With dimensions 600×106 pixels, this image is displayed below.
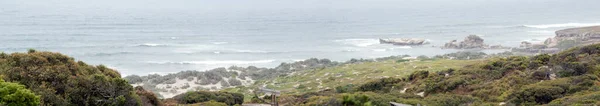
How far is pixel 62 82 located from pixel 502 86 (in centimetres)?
1951

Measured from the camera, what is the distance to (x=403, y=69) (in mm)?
44781

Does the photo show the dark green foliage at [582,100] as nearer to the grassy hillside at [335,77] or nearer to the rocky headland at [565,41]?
the grassy hillside at [335,77]

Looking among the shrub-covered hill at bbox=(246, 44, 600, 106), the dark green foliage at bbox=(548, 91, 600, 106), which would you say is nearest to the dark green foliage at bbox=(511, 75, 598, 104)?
the shrub-covered hill at bbox=(246, 44, 600, 106)

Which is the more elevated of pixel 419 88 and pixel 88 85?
pixel 88 85

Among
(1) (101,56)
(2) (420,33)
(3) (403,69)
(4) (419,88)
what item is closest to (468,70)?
(4) (419,88)

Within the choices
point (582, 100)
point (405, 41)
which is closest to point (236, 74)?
point (582, 100)

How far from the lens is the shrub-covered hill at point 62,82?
51.8 feet

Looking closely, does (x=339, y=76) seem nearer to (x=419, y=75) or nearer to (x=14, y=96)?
(x=419, y=75)

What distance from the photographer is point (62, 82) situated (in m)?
16.5

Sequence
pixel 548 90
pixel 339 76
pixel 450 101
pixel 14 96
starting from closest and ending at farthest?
pixel 14 96
pixel 548 90
pixel 450 101
pixel 339 76

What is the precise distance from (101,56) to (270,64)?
23682mm

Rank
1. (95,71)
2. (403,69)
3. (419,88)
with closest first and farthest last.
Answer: (95,71) → (419,88) → (403,69)

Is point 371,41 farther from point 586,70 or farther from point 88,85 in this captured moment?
point 88,85

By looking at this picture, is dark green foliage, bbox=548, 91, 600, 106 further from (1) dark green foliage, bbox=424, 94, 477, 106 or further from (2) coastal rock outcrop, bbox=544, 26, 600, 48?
(2) coastal rock outcrop, bbox=544, 26, 600, 48
